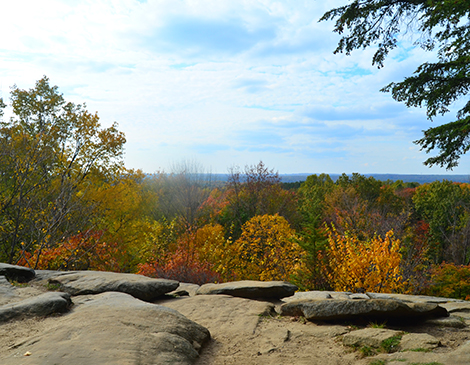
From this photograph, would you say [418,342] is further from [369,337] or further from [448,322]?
[448,322]

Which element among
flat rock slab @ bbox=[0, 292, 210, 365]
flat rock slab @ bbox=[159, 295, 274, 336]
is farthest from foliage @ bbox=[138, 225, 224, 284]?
flat rock slab @ bbox=[0, 292, 210, 365]

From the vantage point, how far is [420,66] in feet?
24.6

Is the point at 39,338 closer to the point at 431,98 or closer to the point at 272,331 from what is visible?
the point at 272,331

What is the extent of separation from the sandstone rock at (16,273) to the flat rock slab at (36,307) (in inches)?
98.1

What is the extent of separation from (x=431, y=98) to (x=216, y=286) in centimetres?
639

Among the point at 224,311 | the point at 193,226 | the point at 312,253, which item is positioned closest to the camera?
the point at 224,311

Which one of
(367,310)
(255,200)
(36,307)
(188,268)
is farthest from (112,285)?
(255,200)

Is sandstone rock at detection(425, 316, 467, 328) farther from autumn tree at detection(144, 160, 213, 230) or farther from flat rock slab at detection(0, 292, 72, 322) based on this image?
autumn tree at detection(144, 160, 213, 230)

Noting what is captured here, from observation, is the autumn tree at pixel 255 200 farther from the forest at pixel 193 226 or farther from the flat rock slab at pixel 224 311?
the flat rock slab at pixel 224 311

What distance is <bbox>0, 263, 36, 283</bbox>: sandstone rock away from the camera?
6.98 m

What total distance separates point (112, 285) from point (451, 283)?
1273cm

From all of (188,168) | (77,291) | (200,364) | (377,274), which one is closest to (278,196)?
(188,168)

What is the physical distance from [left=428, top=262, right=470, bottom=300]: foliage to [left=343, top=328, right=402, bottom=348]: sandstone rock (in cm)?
991

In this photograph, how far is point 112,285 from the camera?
6.58 metres
